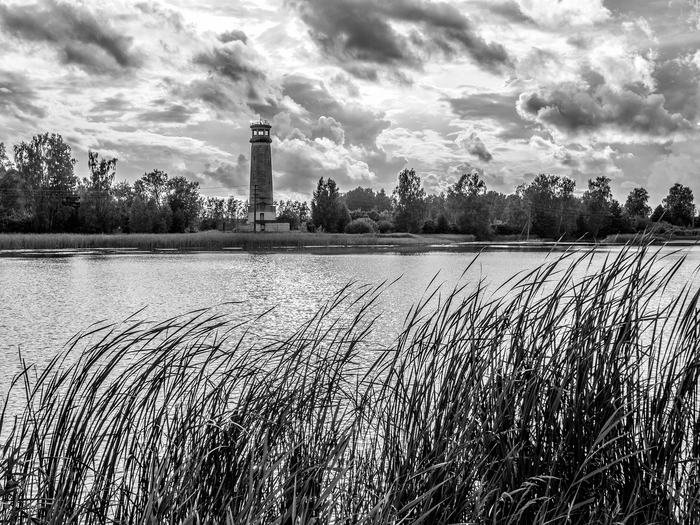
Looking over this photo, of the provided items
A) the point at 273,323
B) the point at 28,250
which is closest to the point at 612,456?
the point at 273,323

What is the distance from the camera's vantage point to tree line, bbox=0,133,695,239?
53.6m

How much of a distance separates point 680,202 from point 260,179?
5419cm

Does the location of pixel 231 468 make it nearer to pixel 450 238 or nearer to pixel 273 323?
pixel 273 323

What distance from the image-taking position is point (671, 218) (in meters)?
70.9

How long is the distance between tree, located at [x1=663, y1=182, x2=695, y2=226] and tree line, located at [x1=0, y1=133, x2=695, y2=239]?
131mm

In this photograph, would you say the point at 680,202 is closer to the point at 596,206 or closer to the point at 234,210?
the point at 596,206

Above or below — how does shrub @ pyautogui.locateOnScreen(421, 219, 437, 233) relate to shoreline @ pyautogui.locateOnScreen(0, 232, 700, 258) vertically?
above

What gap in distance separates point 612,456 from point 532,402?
2.05ft

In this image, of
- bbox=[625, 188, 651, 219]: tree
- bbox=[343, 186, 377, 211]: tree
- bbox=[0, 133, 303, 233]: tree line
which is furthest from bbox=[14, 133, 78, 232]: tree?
bbox=[343, 186, 377, 211]: tree

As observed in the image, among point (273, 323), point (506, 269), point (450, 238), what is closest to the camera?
point (273, 323)

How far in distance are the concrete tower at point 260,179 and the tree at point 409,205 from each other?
14336 millimetres

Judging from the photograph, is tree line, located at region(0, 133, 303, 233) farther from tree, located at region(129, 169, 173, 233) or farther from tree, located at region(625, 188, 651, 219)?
tree, located at region(625, 188, 651, 219)

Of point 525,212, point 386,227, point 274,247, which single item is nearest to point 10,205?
point 274,247

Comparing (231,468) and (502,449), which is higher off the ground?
(502,449)
